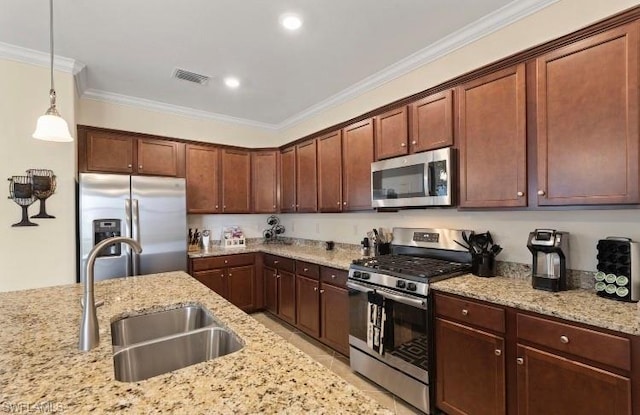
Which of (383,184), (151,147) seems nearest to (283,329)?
(383,184)

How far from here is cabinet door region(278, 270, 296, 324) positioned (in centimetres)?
358

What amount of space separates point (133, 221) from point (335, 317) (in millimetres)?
2342

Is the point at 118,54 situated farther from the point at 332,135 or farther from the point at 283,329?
the point at 283,329

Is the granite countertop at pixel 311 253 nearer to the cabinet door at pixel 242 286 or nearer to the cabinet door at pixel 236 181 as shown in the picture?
the cabinet door at pixel 242 286

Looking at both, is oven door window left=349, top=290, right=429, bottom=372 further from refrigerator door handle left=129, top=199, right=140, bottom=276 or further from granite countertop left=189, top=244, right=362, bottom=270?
refrigerator door handle left=129, top=199, right=140, bottom=276

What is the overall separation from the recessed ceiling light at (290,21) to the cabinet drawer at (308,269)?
2.18m

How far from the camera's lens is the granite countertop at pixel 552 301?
1.39 metres

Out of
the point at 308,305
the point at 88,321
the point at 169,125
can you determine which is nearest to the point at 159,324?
the point at 88,321

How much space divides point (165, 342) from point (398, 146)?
2301mm

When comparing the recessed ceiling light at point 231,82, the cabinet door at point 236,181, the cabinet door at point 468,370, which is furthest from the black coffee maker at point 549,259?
the cabinet door at point 236,181

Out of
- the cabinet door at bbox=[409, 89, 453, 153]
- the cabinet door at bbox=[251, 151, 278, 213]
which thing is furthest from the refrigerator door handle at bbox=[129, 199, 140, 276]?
the cabinet door at bbox=[409, 89, 453, 153]

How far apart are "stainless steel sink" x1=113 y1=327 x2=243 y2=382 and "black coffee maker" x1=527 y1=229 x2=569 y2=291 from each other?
71.0 inches

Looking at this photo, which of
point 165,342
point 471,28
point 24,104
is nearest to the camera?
point 165,342

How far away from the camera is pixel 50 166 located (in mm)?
2730
